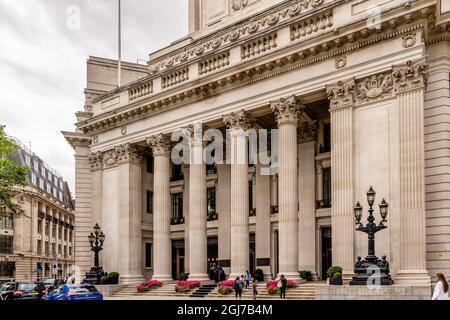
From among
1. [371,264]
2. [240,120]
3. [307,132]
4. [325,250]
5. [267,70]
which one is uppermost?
[267,70]

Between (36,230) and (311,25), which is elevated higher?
(311,25)

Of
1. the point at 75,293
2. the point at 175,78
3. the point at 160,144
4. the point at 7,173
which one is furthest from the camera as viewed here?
the point at 160,144

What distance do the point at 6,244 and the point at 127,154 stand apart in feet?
177

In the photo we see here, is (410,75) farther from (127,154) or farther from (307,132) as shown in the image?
(127,154)

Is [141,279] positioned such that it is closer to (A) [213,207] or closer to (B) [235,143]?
(A) [213,207]

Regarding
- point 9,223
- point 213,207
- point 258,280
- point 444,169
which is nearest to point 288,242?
point 258,280

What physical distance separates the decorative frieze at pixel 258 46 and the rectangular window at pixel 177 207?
15.6 meters

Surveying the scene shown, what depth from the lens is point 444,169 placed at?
28.4 meters

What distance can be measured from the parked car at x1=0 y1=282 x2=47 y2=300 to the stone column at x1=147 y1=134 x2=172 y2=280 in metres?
8.21

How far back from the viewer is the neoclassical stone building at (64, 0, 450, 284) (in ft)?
93.7

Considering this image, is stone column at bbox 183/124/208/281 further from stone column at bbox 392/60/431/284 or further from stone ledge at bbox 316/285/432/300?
stone column at bbox 392/60/431/284

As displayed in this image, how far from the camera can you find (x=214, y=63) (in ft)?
126

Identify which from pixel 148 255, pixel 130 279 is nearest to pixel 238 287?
pixel 130 279

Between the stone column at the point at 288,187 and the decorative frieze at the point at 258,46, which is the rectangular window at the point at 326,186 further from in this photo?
the decorative frieze at the point at 258,46
